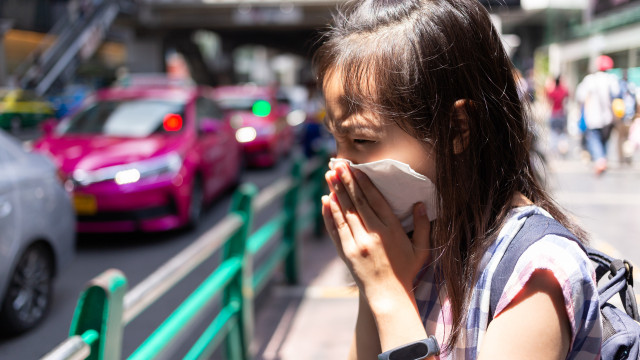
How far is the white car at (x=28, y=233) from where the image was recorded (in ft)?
13.2

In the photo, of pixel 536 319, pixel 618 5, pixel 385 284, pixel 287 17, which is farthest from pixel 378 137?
pixel 287 17

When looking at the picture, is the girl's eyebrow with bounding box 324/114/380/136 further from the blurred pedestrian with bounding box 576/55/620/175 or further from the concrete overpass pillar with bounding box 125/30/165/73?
the concrete overpass pillar with bounding box 125/30/165/73

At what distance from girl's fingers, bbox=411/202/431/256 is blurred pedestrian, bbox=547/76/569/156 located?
41.2ft

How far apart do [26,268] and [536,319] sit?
4.05m

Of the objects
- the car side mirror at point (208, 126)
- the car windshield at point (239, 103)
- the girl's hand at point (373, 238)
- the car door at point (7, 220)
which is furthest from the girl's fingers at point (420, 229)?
the car windshield at point (239, 103)

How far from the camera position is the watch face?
41.3 inches

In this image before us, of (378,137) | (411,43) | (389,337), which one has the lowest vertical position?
(389,337)

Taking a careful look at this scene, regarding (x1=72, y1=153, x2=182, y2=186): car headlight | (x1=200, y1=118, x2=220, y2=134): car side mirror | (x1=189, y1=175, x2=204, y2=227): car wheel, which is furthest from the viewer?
(x1=200, y1=118, x2=220, y2=134): car side mirror

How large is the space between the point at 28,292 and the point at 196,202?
3.17 m

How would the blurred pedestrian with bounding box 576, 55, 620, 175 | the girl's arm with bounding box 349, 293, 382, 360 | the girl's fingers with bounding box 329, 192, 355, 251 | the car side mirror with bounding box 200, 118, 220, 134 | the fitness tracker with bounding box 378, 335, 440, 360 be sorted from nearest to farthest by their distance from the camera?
the fitness tracker with bounding box 378, 335, 440, 360 < the girl's fingers with bounding box 329, 192, 355, 251 < the girl's arm with bounding box 349, 293, 382, 360 < the car side mirror with bounding box 200, 118, 220, 134 < the blurred pedestrian with bounding box 576, 55, 620, 175

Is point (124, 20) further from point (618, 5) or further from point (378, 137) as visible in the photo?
point (378, 137)

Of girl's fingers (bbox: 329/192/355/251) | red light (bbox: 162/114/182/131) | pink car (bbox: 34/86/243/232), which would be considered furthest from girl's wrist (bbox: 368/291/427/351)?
red light (bbox: 162/114/182/131)

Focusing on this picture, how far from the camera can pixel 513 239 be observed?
1032 mm

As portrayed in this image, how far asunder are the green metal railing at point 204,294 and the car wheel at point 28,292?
1.33 m
